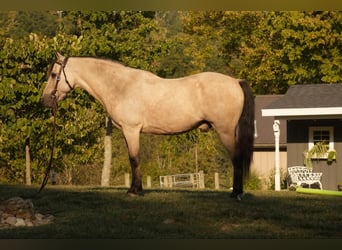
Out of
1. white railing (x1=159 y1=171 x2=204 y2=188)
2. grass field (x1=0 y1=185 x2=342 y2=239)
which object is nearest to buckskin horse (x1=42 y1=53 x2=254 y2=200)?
grass field (x1=0 y1=185 x2=342 y2=239)

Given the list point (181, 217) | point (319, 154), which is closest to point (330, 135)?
point (319, 154)

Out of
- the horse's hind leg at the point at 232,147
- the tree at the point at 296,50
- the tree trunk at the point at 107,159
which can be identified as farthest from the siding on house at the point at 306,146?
the horse's hind leg at the point at 232,147

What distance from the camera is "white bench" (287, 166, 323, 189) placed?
2281cm

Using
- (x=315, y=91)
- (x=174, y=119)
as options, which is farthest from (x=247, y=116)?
(x=315, y=91)

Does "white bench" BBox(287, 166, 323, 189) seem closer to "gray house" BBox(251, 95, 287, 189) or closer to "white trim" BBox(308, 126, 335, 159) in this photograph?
"white trim" BBox(308, 126, 335, 159)

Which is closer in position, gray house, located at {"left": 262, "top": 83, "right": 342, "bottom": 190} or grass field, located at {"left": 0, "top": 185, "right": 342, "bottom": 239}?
grass field, located at {"left": 0, "top": 185, "right": 342, "bottom": 239}

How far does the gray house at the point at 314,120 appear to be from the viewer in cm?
2286

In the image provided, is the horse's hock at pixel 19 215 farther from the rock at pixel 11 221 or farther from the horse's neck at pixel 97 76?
the horse's neck at pixel 97 76

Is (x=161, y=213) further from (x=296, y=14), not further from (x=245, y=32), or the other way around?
(x=245, y=32)

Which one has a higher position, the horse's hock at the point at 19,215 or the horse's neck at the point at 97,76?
the horse's neck at the point at 97,76

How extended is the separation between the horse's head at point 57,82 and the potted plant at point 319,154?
594 inches

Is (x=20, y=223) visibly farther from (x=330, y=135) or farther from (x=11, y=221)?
(x=330, y=135)

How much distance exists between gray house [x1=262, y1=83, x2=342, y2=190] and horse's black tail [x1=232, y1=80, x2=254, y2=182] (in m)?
13.2

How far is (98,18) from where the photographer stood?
2584cm
